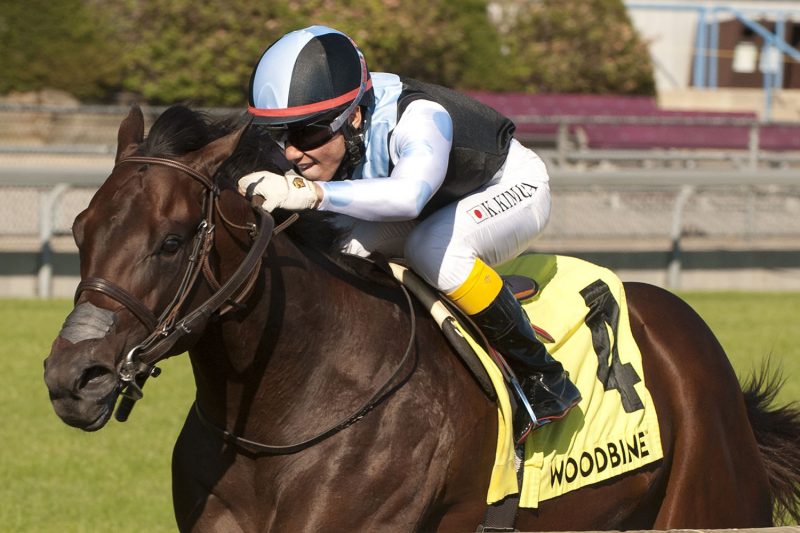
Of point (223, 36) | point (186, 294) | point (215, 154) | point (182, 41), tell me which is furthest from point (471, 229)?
point (182, 41)

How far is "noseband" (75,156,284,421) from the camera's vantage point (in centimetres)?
294

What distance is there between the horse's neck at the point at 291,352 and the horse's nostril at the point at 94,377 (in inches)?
18.2

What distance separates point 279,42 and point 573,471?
1528 mm

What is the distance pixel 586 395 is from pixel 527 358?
376 mm

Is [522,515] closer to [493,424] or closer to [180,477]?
[493,424]

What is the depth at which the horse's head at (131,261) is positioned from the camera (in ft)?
9.37

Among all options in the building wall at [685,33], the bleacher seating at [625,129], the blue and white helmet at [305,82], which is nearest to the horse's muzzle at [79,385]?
the blue and white helmet at [305,82]

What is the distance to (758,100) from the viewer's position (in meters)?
25.0

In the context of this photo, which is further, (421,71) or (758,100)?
(758,100)

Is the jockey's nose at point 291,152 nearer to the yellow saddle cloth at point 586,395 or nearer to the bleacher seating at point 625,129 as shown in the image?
the yellow saddle cloth at point 586,395

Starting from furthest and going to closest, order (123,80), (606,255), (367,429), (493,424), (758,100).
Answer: (758,100) < (123,80) < (606,255) < (493,424) < (367,429)

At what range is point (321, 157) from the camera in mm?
3557

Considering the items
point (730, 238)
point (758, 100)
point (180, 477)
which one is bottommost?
point (758, 100)

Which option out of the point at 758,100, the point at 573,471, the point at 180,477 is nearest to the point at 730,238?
the point at 573,471
